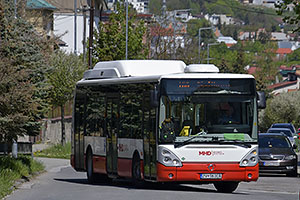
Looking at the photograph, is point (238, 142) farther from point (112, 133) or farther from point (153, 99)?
point (112, 133)

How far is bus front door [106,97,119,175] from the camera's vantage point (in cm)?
2189

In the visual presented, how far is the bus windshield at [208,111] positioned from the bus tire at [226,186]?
61.0 inches

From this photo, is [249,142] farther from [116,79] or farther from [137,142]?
[116,79]

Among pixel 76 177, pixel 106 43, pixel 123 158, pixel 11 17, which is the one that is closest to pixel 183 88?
pixel 123 158

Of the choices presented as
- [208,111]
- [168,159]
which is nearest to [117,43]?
[208,111]

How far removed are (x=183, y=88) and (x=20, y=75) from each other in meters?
4.07

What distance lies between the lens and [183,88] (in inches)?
764

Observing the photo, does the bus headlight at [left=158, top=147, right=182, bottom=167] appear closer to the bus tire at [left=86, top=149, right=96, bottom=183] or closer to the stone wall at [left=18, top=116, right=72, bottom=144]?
the bus tire at [left=86, top=149, right=96, bottom=183]

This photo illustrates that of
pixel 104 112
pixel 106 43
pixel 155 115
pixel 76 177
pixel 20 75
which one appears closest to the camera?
pixel 155 115

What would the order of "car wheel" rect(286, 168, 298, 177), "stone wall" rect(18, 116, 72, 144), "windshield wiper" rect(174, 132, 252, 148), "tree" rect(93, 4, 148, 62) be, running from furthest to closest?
"tree" rect(93, 4, 148, 62) < "stone wall" rect(18, 116, 72, 144) < "car wheel" rect(286, 168, 298, 177) < "windshield wiper" rect(174, 132, 252, 148)

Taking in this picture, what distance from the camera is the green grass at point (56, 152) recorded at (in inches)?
1713

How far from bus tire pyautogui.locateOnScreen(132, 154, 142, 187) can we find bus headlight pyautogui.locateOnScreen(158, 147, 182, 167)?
1599 mm

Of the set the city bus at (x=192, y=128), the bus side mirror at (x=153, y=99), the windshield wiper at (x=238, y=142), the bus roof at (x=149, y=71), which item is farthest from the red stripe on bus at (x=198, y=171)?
the bus roof at (x=149, y=71)

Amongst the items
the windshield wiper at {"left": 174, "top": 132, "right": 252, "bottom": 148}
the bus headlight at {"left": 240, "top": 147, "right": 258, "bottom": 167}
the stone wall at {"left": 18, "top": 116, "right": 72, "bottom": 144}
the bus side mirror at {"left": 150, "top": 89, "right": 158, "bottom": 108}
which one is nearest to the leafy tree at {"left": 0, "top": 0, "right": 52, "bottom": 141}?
the bus side mirror at {"left": 150, "top": 89, "right": 158, "bottom": 108}
